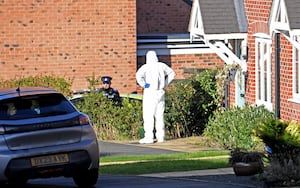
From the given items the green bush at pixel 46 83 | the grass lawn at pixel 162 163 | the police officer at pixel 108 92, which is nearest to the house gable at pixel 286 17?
the grass lawn at pixel 162 163

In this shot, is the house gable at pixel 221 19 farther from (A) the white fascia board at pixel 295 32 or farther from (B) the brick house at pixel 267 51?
(A) the white fascia board at pixel 295 32

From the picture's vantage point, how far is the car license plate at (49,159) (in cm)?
1416

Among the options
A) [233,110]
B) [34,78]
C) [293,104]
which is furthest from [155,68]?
[34,78]

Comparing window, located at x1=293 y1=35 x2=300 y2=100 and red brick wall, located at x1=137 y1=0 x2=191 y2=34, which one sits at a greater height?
red brick wall, located at x1=137 y1=0 x2=191 y2=34

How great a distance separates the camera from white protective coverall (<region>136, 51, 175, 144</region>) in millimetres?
23328

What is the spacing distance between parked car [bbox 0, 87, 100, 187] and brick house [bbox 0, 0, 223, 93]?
47.5ft

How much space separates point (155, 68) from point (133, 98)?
4123 mm

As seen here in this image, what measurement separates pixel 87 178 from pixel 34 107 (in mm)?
1310

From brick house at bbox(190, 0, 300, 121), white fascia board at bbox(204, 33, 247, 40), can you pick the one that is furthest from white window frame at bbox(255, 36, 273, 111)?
white fascia board at bbox(204, 33, 247, 40)

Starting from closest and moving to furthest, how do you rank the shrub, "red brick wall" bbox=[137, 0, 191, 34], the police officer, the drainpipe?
the shrub
the drainpipe
the police officer
"red brick wall" bbox=[137, 0, 191, 34]

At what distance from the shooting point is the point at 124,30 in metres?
30.3

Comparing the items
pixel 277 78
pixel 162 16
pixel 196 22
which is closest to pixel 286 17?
pixel 277 78

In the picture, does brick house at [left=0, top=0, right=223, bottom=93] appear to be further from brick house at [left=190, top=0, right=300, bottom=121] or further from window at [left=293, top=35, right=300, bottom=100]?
window at [left=293, top=35, right=300, bottom=100]

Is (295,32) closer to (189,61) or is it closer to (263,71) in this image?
(263,71)
